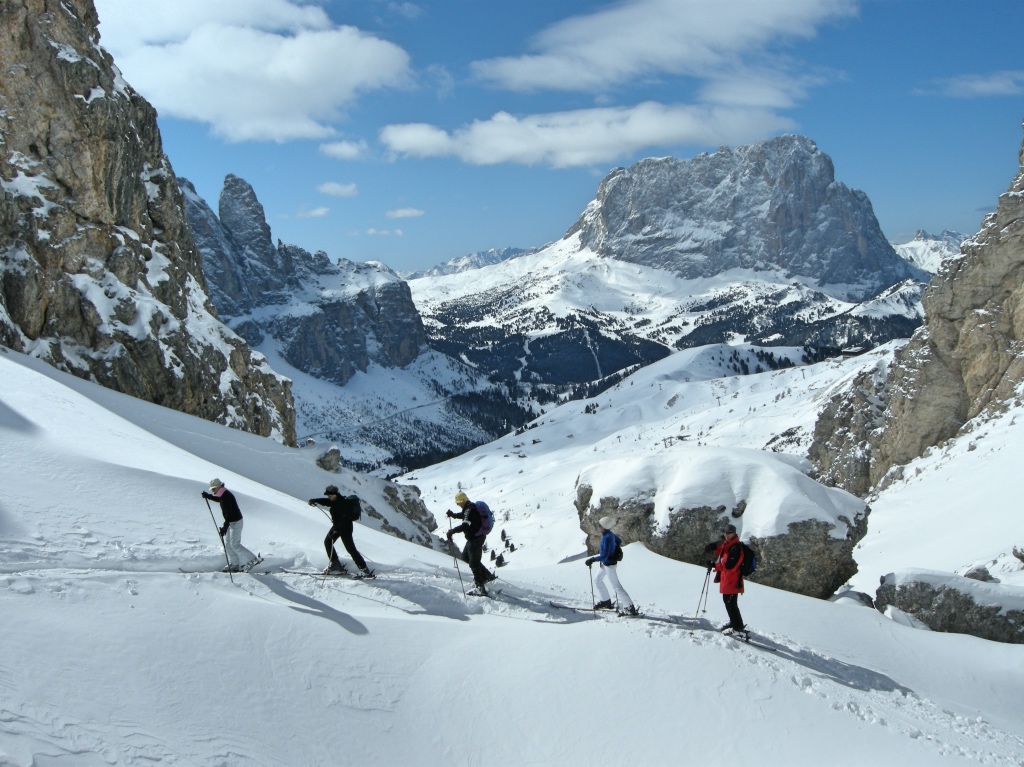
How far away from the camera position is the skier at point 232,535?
42.5ft

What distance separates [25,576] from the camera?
33.1 ft

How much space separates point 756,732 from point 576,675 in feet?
9.06

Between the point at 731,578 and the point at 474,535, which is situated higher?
the point at 731,578

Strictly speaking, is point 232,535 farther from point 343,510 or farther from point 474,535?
point 474,535

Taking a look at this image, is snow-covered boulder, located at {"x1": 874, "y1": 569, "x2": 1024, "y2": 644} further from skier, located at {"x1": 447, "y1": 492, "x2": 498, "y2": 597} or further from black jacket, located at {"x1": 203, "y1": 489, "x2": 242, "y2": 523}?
black jacket, located at {"x1": 203, "y1": 489, "x2": 242, "y2": 523}

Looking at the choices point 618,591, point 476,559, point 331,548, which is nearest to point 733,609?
point 618,591

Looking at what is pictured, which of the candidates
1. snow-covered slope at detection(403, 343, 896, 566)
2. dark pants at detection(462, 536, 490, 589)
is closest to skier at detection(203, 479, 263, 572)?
dark pants at detection(462, 536, 490, 589)

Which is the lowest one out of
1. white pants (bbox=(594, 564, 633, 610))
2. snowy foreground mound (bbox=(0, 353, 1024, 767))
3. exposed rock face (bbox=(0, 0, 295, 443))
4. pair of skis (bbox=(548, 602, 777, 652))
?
snowy foreground mound (bbox=(0, 353, 1024, 767))

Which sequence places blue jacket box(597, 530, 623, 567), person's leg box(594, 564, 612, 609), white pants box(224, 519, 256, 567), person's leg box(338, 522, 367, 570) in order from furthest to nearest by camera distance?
person's leg box(594, 564, 612, 609)
blue jacket box(597, 530, 623, 567)
person's leg box(338, 522, 367, 570)
white pants box(224, 519, 256, 567)

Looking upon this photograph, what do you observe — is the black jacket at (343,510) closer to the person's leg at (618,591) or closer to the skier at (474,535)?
the skier at (474,535)

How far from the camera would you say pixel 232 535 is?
13.0 m

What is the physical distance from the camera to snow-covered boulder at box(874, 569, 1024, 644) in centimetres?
1880

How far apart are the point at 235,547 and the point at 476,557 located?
4706 mm

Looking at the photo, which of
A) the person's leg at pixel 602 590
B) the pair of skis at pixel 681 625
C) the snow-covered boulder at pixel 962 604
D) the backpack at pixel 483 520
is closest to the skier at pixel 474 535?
the backpack at pixel 483 520
